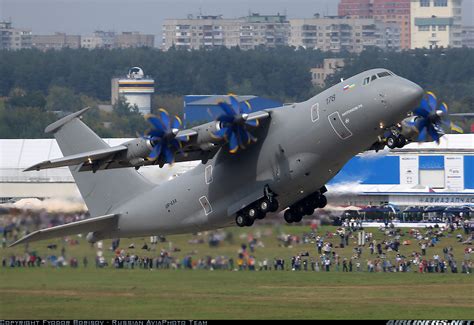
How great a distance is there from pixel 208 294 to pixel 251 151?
20.0 feet

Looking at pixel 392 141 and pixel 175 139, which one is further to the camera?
pixel 392 141

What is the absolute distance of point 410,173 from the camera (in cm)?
7925

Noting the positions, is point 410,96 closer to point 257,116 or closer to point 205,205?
point 257,116

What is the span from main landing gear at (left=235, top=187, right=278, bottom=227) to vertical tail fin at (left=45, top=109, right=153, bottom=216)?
15.4 feet

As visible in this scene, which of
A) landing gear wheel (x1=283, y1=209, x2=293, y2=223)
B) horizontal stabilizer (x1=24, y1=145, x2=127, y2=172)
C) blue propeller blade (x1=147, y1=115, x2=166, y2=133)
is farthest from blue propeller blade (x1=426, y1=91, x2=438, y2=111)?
horizontal stabilizer (x1=24, y1=145, x2=127, y2=172)

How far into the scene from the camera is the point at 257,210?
40.5 metres

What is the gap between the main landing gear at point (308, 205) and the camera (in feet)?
140

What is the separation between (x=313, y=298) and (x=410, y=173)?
35.0 metres

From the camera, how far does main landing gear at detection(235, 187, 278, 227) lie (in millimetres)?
40188

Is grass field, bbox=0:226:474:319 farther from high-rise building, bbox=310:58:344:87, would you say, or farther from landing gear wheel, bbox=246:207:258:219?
high-rise building, bbox=310:58:344:87

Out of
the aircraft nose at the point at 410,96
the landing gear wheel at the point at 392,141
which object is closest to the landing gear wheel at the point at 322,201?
the landing gear wheel at the point at 392,141

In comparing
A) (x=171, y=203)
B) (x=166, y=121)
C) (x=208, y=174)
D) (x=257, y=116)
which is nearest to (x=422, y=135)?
(x=257, y=116)

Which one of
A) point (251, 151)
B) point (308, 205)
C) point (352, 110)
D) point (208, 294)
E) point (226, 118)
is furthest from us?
point (208, 294)

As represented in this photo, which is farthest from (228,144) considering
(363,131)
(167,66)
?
(167,66)
